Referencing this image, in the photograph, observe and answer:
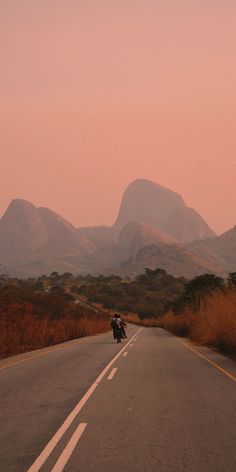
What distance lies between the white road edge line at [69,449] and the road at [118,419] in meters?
0.01

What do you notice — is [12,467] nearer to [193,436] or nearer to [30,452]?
[30,452]

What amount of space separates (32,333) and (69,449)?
2086 centimetres

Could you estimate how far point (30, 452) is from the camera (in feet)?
20.9

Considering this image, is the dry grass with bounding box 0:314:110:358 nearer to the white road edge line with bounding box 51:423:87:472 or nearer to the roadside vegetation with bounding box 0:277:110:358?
the roadside vegetation with bounding box 0:277:110:358

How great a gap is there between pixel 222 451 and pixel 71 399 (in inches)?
174

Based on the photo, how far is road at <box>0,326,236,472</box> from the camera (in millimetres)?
6012

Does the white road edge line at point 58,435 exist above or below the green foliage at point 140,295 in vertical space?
below

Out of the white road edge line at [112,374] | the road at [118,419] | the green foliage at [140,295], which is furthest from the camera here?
the green foliage at [140,295]

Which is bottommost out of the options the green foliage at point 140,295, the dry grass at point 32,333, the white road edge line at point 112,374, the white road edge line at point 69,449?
the white road edge line at point 69,449

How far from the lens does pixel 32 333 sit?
26.9m

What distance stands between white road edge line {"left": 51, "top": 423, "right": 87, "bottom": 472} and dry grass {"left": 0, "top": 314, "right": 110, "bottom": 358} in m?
14.1

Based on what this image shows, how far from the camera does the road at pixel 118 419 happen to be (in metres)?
6.01

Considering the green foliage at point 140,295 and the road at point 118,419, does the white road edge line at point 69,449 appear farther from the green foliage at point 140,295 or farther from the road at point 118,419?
the green foliage at point 140,295

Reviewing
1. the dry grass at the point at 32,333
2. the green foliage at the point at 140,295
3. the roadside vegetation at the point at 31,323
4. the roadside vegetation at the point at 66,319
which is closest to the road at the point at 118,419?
the roadside vegetation at the point at 66,319
